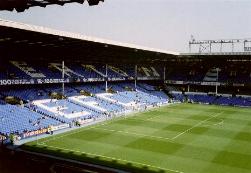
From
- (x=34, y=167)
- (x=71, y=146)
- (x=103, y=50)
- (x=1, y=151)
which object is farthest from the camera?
(x=103, y=50)

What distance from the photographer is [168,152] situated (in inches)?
1119

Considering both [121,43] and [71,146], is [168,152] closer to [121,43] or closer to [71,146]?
[71,146]

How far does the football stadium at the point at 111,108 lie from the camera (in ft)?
85.4

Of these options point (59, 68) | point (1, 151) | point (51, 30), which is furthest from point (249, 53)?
point (1, 151)

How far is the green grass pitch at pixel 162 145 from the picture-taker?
987 inches

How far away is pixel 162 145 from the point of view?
30.8m

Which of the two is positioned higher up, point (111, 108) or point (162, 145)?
point (111, 108)

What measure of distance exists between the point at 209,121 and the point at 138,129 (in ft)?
40.3

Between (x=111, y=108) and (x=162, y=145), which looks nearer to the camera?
(x=162, y=145)

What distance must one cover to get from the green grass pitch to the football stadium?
9cm

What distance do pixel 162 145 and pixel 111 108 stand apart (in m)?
22.3

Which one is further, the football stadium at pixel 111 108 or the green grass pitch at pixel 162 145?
the football stadium at pixel 111 108

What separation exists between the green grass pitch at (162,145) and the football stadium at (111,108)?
0.09 m

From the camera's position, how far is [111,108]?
52188mm
